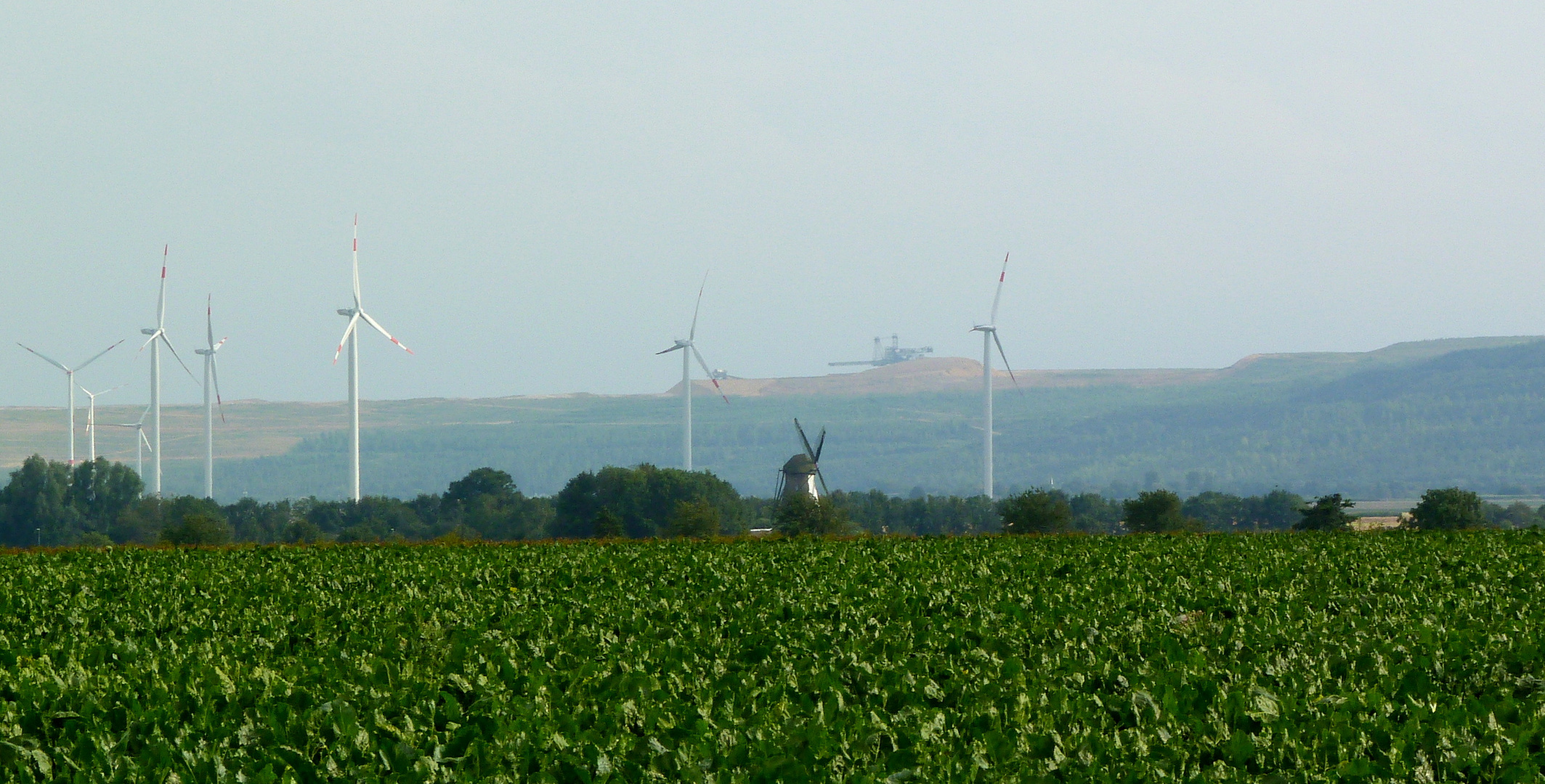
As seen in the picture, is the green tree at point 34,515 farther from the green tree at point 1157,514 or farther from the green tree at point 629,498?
the green tree at point 1157,514

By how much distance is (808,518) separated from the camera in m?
120

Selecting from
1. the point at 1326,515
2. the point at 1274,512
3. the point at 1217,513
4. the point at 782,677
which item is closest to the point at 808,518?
the point at 1326,515

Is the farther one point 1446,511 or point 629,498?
point 629,498

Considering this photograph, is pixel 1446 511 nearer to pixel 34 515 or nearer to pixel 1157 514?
pixel 1157 514

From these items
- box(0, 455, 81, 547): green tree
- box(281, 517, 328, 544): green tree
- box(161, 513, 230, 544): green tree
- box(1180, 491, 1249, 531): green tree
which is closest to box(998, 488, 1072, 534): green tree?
box(161, 513, 230, 544): green tree

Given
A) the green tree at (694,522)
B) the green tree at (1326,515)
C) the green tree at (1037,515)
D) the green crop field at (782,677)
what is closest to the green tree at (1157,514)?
the green tree at (1037,515)

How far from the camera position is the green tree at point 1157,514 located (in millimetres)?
96625

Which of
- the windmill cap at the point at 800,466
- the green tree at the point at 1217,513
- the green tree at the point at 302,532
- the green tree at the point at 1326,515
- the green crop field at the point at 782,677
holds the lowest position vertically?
the green tree at the point at 1217,513

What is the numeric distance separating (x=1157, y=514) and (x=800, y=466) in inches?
2180

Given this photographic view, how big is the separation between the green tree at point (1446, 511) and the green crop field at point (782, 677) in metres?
59.2

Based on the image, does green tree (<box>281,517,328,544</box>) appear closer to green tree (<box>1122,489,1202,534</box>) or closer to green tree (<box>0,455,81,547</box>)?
green tree (<box>0,455,81,547</box>)

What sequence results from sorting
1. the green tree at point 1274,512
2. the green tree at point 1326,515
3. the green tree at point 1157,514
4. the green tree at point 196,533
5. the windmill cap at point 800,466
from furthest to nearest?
1. the green tree at point 1274,512
2. the windmill cap at point 800,466
3. the green tree at point 196,533
4. the green tree at point 1157,514
5. the green tree at point 1326,515

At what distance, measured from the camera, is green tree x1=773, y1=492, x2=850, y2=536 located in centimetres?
11850

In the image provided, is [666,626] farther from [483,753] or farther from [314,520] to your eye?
[314,520]
